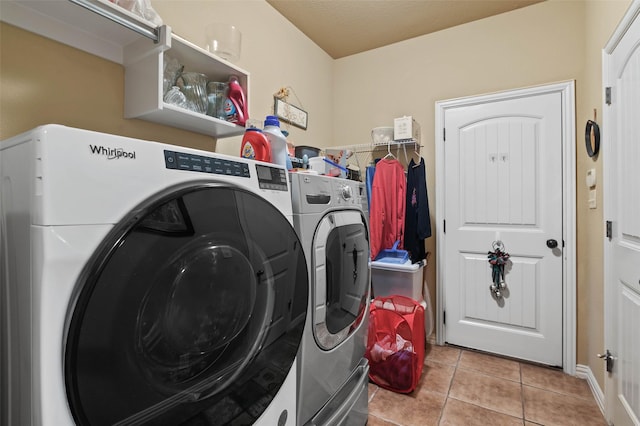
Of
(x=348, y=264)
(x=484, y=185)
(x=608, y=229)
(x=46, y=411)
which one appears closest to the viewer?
(x=46, y=411)

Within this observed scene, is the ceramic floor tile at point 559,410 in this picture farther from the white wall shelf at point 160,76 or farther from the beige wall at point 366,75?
the white wall shelf at point 160,76

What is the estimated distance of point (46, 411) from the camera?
1.54 ft

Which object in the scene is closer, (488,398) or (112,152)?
(112,152)

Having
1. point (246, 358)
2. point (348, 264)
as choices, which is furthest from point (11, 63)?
point (348, 264)

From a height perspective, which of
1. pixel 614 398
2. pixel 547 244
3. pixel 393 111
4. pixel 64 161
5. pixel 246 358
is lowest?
pixel 614 398

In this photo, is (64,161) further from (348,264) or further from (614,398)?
(614,398)

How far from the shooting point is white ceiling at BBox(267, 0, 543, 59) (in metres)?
2.25

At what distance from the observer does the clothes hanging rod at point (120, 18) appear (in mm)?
976

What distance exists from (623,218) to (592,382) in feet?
4.00

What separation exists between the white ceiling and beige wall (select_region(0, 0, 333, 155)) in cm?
14

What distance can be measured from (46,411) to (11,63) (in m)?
1.16

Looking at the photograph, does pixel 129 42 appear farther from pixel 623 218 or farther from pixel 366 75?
pixel 623 218

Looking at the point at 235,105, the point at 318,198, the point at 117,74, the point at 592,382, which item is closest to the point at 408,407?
the point at 592,382

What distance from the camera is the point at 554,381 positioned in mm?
2016
